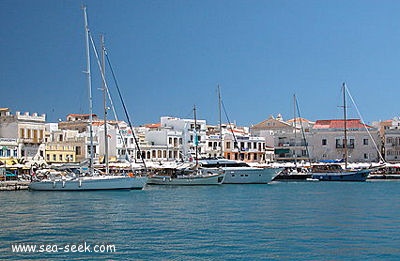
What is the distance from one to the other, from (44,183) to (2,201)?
9.80 m

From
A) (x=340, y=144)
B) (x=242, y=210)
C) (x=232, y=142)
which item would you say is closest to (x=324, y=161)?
(x=340, y=144)

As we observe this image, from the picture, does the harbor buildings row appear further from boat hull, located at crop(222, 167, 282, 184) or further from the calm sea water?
the calm sea water

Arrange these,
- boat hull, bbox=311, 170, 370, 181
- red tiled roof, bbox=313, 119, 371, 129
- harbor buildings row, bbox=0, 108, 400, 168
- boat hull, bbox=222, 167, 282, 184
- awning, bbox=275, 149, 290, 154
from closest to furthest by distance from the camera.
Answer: boat hull, bbox=222, 167, 282, 184 → harbor buildings row, bbox=0, 108, 400, 168 → boat hull, bbox=311, 170, 370, 181 → red tiled roof, bbox=313, 119, 371, 129 → awning, bbox=275, 149, 290, 154

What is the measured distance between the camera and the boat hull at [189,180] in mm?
62562

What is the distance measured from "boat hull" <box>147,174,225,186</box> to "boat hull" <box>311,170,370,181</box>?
52.6ft

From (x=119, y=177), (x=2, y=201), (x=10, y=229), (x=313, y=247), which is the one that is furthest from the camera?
(x=119, y=177)

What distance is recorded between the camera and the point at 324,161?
3452 inches

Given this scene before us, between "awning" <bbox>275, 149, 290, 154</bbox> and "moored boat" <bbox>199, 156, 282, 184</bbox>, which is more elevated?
"awning" <bbox>275, 149, 290, 154</bbox>

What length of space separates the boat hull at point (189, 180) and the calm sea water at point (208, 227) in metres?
17.2

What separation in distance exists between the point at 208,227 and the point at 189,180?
111 ft

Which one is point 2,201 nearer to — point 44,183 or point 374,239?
point 44,183

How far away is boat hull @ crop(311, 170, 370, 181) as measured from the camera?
72.2m

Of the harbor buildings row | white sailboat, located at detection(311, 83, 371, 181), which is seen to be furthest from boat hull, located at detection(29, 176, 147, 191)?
white sailboat, located at detection(311, 83, 371, 181)

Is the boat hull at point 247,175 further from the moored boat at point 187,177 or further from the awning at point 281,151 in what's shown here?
the awning at point 281,151
